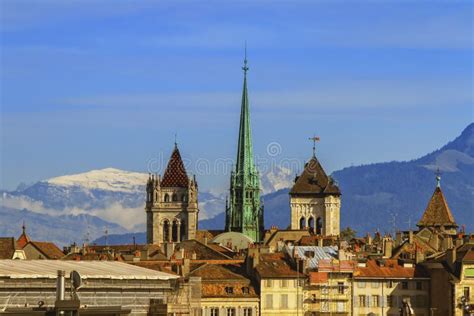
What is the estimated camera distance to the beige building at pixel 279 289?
464 feet

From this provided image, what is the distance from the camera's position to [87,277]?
101 metres

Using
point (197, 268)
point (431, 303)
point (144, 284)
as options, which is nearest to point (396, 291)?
point (431, 303)

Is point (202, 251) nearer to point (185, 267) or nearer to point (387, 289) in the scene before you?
point (387, 289)

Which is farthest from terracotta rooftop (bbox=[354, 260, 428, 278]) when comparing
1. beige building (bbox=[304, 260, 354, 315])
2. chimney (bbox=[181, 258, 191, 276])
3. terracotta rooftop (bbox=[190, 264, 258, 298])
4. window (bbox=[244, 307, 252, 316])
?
chimney (bbox=[181, 258, 191, 276])

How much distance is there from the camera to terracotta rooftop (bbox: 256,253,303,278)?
466 feet

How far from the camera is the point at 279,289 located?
142 meters

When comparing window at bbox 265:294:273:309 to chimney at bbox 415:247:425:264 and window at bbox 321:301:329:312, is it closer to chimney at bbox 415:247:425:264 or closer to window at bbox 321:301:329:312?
window at bbox 321:301:329:312

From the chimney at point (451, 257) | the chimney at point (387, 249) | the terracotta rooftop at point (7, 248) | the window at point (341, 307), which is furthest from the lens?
the chimney at point (387, 249)

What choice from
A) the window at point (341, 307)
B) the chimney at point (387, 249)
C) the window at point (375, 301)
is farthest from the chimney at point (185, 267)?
the chimney at point (387, 249)

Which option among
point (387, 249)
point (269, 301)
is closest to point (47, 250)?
point (387, 249)

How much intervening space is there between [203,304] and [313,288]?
1043 cm

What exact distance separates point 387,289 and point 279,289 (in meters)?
9.06

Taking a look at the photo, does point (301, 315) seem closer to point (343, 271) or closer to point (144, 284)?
point (343, 271)

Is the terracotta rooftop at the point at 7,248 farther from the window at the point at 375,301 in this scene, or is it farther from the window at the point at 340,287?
the window at the point at 375,301
